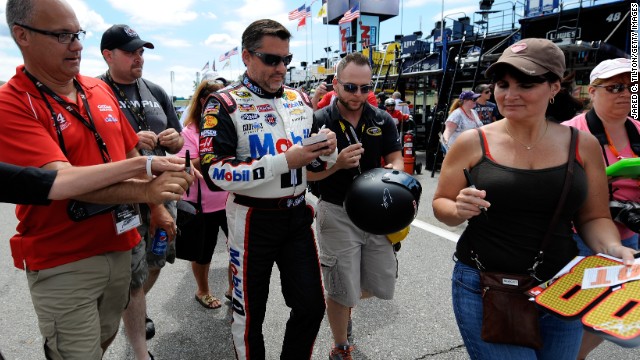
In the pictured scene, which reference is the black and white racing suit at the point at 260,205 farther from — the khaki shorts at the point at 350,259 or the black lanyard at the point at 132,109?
the black lanyard at the point at 132,109

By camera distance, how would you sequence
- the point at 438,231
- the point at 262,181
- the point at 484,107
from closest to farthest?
the point at 262,181 → the point at 438,231 → the point at 484,107

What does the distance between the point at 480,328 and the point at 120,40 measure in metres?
3.10

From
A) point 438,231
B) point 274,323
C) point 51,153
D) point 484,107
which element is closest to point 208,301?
point 274,323

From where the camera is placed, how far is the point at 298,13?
2405 cm

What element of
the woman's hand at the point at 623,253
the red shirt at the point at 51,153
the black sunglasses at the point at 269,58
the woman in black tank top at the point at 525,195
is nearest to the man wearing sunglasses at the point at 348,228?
the black sunglasses at the point at 269,58

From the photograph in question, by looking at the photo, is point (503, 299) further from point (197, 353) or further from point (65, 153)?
point (197, 353)

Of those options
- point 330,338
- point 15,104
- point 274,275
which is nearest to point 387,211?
point 330,338

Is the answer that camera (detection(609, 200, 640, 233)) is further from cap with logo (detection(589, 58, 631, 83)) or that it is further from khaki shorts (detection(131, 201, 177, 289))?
khaki shorts (detection(131, 201, 177, 289))

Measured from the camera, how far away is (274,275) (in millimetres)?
4492

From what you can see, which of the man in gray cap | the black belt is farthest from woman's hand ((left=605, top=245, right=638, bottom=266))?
the man in gray cap

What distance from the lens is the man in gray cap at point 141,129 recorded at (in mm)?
2621

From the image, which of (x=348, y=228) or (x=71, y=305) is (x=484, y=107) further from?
(x=71, y=305)

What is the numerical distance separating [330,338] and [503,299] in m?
Result: 1.86

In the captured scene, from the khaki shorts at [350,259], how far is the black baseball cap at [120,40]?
1880 millimetres
